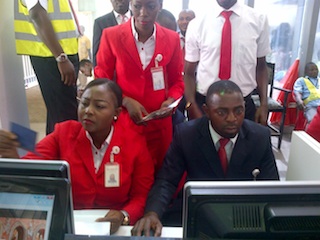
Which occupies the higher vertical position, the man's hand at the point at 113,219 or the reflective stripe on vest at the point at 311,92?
the man's hand at the point at 113,219

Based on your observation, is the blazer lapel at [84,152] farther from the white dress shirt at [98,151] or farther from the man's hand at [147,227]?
the man's hand at [147,227]

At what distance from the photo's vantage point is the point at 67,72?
1875 millimetres

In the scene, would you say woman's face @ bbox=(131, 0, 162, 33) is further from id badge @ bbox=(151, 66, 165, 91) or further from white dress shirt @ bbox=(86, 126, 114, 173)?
white dress shirt @ bbox=(86, 126, 114, 173)

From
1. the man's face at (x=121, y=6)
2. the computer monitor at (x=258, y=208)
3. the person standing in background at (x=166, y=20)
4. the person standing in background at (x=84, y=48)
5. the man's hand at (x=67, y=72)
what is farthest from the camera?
the person standing in background at (x=84, y=48)

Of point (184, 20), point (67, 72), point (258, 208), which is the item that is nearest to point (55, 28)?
point (67, 72)

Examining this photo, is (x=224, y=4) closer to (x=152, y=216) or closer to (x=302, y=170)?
(x=302, y=170)

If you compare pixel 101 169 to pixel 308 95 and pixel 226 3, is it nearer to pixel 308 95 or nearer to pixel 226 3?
→ pixel 226 3

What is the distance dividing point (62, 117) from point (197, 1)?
11.2 ft

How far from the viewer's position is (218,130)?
149 centimetres

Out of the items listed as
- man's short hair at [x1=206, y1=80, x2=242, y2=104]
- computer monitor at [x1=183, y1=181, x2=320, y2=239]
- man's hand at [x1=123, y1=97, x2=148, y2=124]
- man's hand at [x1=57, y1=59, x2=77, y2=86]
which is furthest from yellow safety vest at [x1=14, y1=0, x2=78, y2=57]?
computer monitor at [x1=183, y1=181, x2=320, y2=239]

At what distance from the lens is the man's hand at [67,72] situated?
1.85m

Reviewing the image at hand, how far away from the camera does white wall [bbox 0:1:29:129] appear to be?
7.73 ft

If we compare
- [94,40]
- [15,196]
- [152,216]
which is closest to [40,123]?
[94,40]

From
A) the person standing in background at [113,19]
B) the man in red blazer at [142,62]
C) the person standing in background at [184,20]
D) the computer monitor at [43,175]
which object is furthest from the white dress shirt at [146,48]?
the person standing in background at [184,20]
